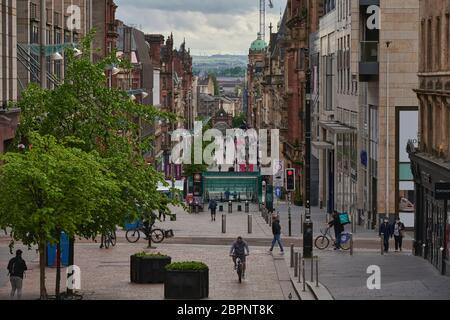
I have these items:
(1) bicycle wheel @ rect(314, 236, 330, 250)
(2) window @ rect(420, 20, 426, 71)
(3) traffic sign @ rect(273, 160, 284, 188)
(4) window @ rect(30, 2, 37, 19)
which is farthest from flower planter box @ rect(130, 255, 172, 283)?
(3) traffic sign @ rect(273, 160, 284, 188)

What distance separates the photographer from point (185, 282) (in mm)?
34344

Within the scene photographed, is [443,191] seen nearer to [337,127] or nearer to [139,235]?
[139,235]

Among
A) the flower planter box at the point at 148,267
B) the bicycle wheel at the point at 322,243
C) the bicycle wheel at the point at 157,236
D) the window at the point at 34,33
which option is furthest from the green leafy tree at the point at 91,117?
the window at the point at 34,33

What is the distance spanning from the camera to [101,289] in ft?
121

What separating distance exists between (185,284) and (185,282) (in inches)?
2.3

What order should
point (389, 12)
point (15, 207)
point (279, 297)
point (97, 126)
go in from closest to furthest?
point (15, 207), point (279, 297), point (97, 126), point (389, 12)

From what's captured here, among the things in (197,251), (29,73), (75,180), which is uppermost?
(29,73)

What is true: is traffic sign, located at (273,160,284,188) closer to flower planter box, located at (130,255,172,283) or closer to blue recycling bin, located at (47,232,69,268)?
blue recycling bin, located at (47,232,69,268)

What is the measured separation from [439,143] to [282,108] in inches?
3476

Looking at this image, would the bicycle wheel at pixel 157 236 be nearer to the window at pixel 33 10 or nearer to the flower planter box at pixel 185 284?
the window at pixel 33 10

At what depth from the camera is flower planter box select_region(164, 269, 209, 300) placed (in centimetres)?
3428

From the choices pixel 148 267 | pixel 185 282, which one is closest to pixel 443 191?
pixel 185 282
